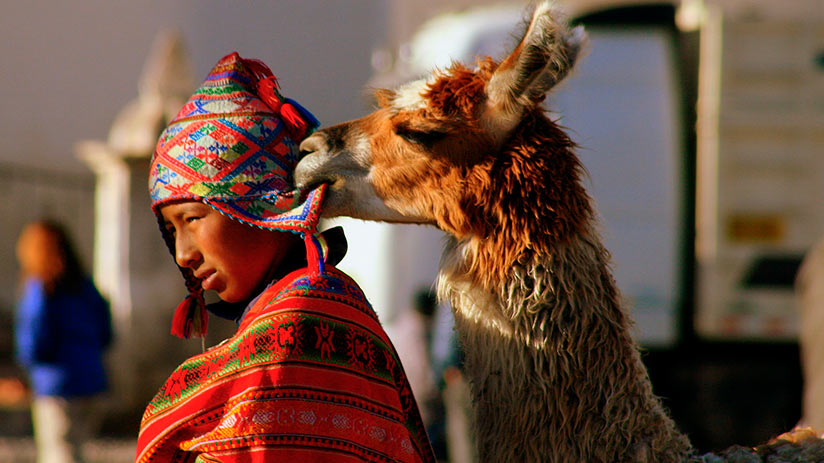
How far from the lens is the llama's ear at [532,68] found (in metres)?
1.80

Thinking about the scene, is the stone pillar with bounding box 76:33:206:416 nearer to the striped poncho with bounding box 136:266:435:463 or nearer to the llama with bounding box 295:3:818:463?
the llama with bounding box 295:3:818:463

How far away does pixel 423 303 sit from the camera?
19.4 ft

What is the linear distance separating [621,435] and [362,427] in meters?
0.53

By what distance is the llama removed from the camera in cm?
182

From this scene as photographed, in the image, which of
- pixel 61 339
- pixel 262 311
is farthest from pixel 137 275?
pixel 262 311

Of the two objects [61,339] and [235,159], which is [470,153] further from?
[61,339]

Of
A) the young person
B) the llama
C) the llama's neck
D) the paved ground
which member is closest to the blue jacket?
the paved ground

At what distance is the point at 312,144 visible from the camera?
190 centimetres

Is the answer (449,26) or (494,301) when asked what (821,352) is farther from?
(449,26)

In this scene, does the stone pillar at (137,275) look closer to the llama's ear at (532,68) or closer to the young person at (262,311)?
the young person at (262,311)

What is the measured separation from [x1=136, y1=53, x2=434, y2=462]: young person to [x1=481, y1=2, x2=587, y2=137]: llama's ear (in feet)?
1.23

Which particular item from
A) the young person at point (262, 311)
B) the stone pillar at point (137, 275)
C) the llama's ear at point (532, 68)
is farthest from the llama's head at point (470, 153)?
the stone pillar at point (137, 275)

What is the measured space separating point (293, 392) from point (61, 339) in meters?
4.02

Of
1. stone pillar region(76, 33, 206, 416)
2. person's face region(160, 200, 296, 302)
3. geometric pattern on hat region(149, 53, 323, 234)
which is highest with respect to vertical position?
stone pillar region(76, 33, 206, 416)
